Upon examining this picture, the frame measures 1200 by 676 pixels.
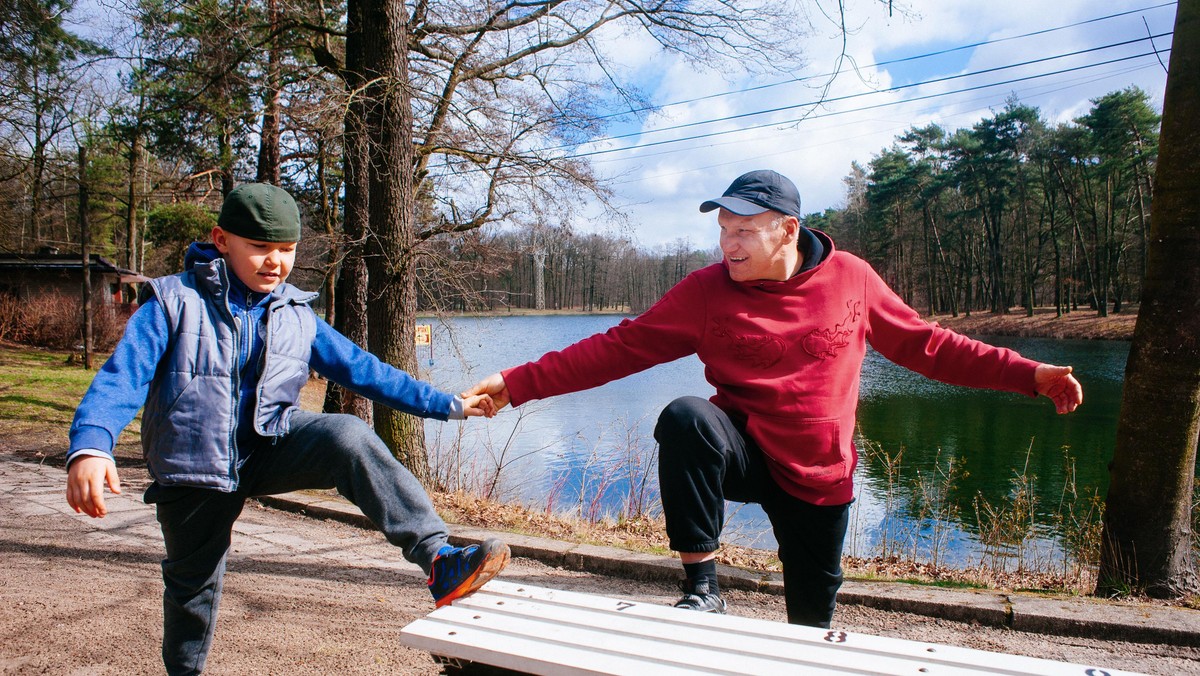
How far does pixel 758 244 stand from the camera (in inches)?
105

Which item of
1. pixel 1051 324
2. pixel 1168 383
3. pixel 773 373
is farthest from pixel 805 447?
pixel 1051 324

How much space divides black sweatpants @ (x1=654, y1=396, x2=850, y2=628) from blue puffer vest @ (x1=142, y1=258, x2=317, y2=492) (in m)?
1.28

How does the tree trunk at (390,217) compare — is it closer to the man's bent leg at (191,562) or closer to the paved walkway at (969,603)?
the paved walkway at (969,603)

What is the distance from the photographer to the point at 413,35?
9.77 meters

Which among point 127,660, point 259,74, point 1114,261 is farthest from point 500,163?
point 1114,261

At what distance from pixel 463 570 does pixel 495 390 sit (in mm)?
779

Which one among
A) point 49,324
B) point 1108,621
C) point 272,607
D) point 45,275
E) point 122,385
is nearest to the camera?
point 122,385

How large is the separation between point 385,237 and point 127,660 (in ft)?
13.4

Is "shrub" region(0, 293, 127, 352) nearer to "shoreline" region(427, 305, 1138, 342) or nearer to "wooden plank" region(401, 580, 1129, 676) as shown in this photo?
"shoreline" region(427, 305, 1138, 342)

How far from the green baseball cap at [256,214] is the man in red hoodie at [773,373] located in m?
0.90

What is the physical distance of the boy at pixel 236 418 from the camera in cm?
228

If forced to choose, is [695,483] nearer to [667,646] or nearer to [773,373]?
[773,373]

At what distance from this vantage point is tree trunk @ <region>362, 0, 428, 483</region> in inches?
252

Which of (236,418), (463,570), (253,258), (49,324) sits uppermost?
(253,258)
